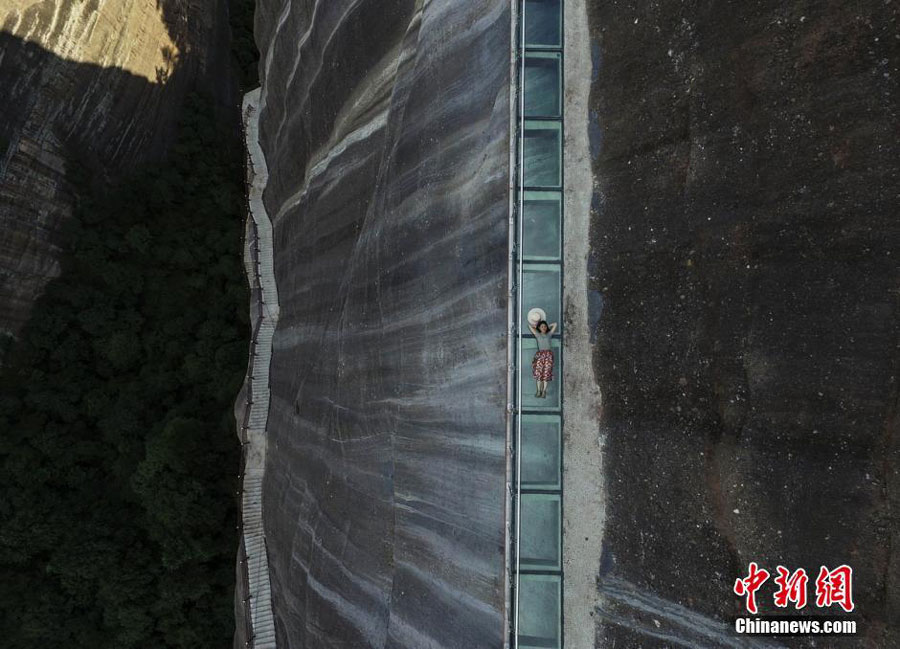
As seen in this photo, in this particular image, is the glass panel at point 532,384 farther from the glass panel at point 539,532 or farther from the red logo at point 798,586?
the red logo at point 798,586

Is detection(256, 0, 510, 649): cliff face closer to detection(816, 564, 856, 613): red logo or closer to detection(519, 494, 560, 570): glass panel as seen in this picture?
detection(519, 494, 560, 570): glass panel

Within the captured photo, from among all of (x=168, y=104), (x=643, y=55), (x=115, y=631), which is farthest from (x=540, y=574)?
(x=168, y=104)

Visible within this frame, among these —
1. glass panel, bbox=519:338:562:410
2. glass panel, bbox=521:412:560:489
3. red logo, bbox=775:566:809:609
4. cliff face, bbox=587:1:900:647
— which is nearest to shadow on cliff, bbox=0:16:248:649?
glass panel, bbox=521:412:560:489

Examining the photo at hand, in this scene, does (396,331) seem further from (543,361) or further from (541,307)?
(543,361)

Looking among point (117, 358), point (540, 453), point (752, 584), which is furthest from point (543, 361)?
point (117, 358)

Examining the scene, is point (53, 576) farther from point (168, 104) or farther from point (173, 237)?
point (168, 104)

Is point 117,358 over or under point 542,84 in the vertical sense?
under

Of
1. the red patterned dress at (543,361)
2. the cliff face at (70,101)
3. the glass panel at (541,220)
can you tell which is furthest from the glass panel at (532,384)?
the cliff face at (70,101)
